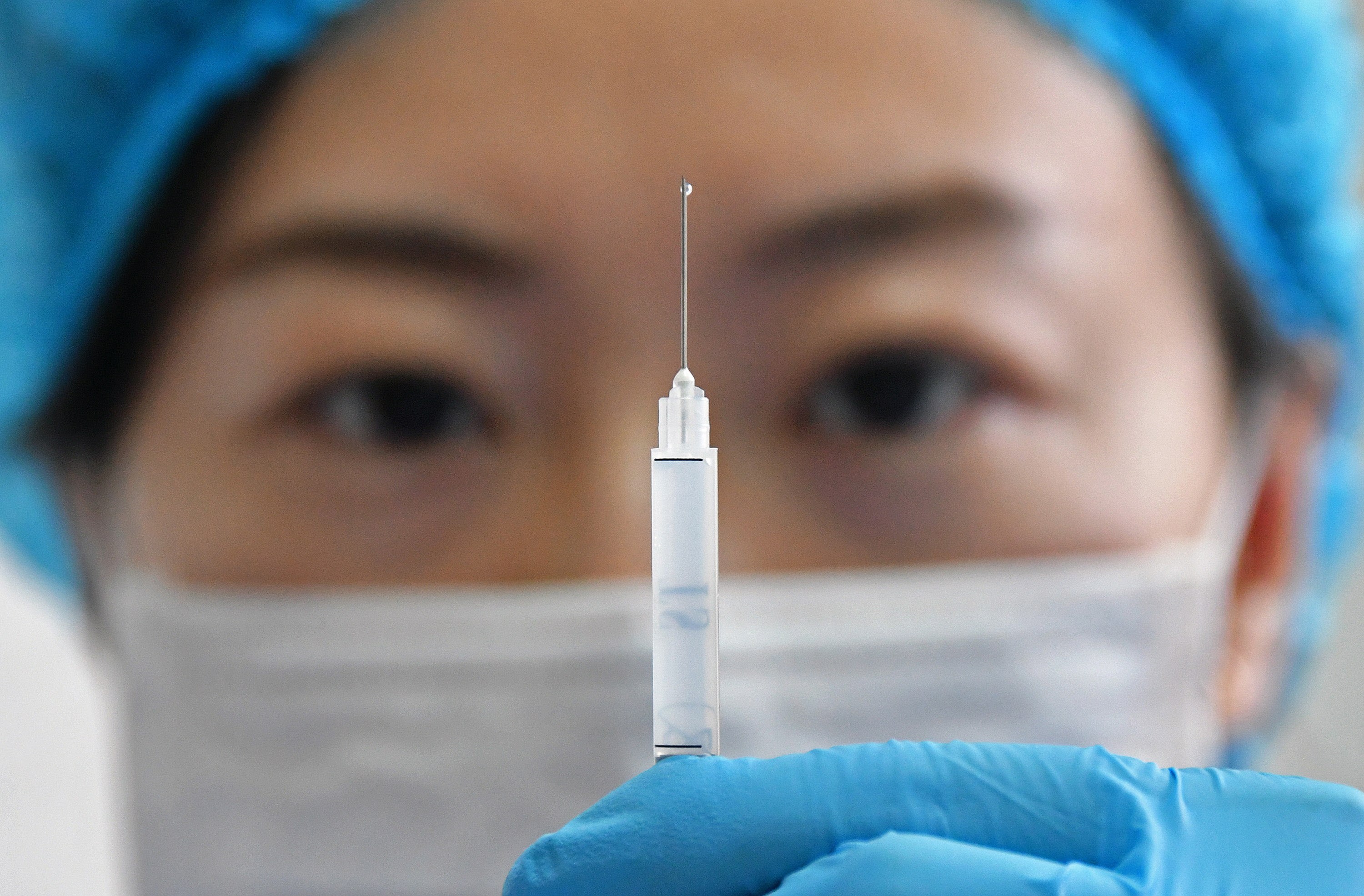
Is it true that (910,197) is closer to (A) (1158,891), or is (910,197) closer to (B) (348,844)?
(A) (1158,891)

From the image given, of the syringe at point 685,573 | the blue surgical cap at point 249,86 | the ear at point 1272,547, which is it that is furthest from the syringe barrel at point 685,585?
the ear at point 1272,547

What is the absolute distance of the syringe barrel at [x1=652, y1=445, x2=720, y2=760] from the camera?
0.56 metres

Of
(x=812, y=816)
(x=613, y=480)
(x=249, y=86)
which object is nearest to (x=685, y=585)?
(x=812, y=816)

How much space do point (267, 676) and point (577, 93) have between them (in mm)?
525

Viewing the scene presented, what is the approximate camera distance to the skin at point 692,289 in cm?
85

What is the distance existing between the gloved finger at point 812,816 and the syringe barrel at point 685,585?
1.3 inches

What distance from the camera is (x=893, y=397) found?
90 centimetres

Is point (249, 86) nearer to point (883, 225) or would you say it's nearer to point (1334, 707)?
point (883, 225)

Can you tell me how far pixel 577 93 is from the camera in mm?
846

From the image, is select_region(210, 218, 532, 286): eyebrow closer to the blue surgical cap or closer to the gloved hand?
the blue surgical cap

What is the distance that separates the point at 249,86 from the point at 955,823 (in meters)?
0.76

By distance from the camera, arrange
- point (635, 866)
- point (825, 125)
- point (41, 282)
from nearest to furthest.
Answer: point (635, 866) → point (825, 125) → point (41, 282)

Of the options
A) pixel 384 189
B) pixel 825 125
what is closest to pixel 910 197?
pixel 825 125

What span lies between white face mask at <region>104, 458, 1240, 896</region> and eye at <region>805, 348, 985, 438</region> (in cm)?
12
